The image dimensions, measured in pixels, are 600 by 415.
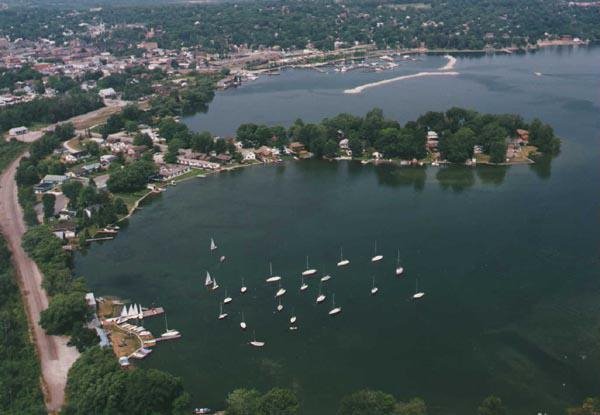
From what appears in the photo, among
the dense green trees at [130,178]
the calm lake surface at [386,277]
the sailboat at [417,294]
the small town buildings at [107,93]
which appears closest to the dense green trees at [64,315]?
the calm lake surface at [386,277]

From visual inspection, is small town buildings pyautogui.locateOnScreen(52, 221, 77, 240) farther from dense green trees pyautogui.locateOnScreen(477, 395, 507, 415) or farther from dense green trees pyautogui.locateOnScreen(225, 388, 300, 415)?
dense green trees pyautogui.locateOnScreen(477, 395, 507, 415)

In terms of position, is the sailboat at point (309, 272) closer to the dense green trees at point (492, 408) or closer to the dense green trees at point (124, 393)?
the dense green trees at point (124, 393)

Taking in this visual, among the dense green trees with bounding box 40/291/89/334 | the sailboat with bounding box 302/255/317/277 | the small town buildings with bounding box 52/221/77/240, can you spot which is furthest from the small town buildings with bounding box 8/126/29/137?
the sailboat with bounding box 302/255/317/277

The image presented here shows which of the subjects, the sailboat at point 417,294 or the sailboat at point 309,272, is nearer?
the sailboat at point 417,294

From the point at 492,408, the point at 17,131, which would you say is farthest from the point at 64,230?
the point at 17,131

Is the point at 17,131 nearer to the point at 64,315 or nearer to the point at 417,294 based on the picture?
the point at 64,315

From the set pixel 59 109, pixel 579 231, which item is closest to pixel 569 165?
pixel 579 231
